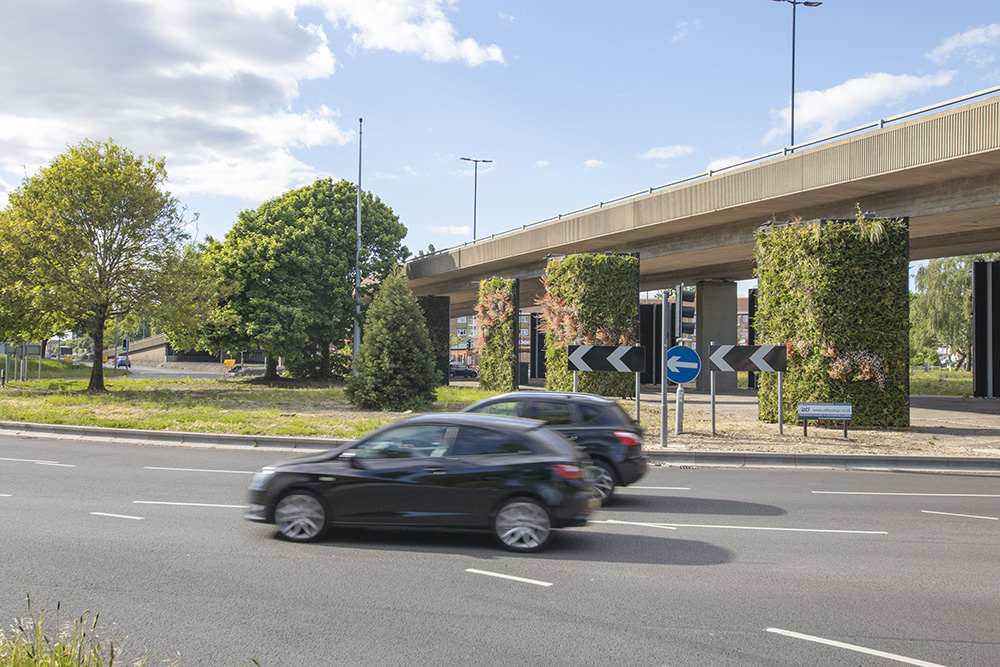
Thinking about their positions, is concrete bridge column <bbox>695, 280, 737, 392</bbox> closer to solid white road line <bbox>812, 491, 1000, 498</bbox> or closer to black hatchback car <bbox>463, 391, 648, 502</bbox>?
solid white road line <bbox>812, 491, 1000, 498</bbox>

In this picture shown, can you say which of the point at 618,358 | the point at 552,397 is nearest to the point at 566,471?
the point at 552,397

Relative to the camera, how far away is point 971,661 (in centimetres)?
513

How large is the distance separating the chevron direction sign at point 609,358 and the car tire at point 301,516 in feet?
35.6

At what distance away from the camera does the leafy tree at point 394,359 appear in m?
24.2

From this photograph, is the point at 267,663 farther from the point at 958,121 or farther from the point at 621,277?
the point at 621,277

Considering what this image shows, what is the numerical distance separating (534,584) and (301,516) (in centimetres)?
284

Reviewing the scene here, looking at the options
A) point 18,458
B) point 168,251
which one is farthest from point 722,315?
point 18,458

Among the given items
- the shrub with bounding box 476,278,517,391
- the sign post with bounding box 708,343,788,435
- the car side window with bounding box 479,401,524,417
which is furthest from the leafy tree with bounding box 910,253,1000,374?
the car side window with bounding box 479,401,524,417

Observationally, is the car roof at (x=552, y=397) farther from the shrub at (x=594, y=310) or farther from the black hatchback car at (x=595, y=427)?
the shrub at (x=594, y=310)

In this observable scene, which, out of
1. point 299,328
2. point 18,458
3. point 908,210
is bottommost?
point 18,458

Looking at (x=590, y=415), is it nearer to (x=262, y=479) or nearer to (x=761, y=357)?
(x=262, y=479)

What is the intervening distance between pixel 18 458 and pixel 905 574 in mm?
15238

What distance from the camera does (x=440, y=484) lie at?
8008 mm

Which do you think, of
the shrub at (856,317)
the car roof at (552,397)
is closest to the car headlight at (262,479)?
the car roof at (552,397)
